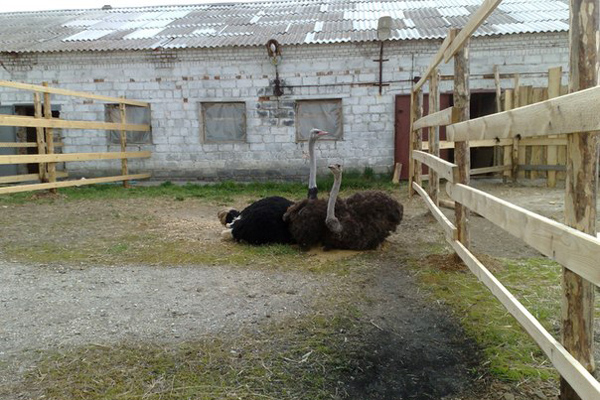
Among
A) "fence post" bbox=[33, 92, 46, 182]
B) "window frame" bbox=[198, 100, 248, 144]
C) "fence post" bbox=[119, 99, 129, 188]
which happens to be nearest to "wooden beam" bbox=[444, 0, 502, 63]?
"fence post" bbox=[33, 92, 46, 182]

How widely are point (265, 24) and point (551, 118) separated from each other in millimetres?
12738

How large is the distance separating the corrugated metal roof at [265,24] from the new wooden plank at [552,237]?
378 inches

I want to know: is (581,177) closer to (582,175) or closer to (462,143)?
(582,175)

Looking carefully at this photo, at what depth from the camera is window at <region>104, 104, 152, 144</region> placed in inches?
500

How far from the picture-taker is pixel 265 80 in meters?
12.0

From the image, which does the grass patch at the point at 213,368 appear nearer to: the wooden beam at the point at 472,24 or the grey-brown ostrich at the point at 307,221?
the grey-brown ostrich at the point at 307,221

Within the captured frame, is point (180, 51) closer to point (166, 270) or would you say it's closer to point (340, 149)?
point (340, 149)

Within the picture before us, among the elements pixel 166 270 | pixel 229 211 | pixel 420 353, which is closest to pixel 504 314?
pixel 420 353

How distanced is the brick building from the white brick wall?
0.03 meters

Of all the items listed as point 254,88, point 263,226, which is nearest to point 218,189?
point 254,88

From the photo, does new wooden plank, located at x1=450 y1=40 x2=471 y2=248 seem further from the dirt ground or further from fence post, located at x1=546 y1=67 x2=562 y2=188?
fence post, located at x1=546 y1=67 x2=562 y2=188

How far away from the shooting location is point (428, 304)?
3643 millimetres

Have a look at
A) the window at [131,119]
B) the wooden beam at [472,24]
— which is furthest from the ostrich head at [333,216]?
the window at [131,119]

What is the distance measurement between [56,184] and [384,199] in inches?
290
